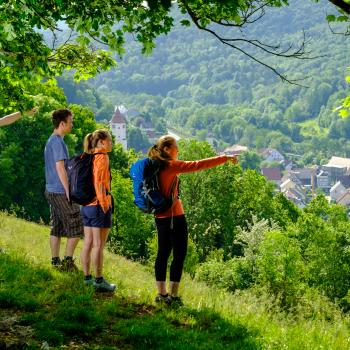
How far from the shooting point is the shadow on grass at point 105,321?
5.37 m

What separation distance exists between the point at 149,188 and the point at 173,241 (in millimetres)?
670

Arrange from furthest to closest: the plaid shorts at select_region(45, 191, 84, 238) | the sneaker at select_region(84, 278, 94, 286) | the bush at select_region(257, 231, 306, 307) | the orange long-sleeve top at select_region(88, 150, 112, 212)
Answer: the bush at select_region(257, 231, 306, 307) → the plaid shorts at select_region(45, 191, 84, 238) → the sneaker at select_region(84, 278, 94, 286) → the orange long-sleeve top at select_region(88, 150, 112, 212)

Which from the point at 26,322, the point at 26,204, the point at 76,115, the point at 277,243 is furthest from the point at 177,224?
the point at 76,115

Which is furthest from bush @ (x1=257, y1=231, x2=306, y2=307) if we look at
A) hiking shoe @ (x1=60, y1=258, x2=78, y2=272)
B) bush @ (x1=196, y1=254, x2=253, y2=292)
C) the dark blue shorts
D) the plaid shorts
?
the dark blue shorts

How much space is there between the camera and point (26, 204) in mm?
38438

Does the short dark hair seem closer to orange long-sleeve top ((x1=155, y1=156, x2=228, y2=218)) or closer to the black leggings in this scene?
orange long-sleeve top ((x1=155, y1=156, x2=228, y2=218))

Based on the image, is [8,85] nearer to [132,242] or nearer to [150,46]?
[150,46]

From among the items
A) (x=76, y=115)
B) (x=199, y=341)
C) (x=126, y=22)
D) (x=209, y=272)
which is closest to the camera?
(x=199, y=341)

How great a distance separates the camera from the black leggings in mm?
6465

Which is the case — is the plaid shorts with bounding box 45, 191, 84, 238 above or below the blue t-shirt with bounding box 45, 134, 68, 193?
below

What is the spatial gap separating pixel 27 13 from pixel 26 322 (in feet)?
10.2

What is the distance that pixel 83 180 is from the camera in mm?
6988

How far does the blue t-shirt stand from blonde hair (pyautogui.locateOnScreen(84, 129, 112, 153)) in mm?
583

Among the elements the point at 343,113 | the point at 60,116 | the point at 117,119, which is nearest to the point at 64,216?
the point at 60,116
